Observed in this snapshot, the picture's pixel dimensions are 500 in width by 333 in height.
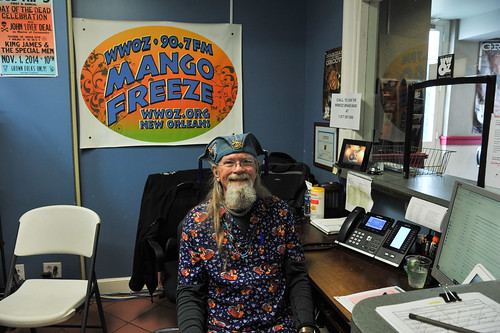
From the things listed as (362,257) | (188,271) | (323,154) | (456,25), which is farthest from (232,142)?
(456,25)

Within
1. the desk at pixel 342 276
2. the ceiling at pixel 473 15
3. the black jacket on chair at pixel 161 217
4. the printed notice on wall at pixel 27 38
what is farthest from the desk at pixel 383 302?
the ceiling at pixel 473 15

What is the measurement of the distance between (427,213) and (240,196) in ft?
2.51

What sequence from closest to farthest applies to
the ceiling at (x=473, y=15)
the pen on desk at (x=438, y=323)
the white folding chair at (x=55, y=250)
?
the pen on desk at (x=438, y=323)
the white folding chair at (x=55, y=250)
the ceiling at (x=473, y=15)

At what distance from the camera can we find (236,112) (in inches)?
113

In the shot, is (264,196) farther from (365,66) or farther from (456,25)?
(456,25)

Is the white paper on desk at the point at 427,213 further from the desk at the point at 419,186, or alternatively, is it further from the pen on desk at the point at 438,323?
the pen on desk at the point at 438,323

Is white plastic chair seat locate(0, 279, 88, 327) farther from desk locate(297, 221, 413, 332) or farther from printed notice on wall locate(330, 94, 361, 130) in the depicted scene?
printed notice on wall locate(330, 94, 361, 130)

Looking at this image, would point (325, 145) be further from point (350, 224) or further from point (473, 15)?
point (473, 15)

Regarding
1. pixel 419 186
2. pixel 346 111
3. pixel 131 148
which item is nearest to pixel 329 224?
pixel 419 186

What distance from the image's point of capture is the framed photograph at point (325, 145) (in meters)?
2.47

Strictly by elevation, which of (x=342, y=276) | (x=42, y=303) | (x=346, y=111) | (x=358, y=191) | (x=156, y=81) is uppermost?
(x=156, y=81)

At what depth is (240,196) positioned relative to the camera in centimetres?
145

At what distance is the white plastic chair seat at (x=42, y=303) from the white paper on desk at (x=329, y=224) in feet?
4.41

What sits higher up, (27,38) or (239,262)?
(27,38)
